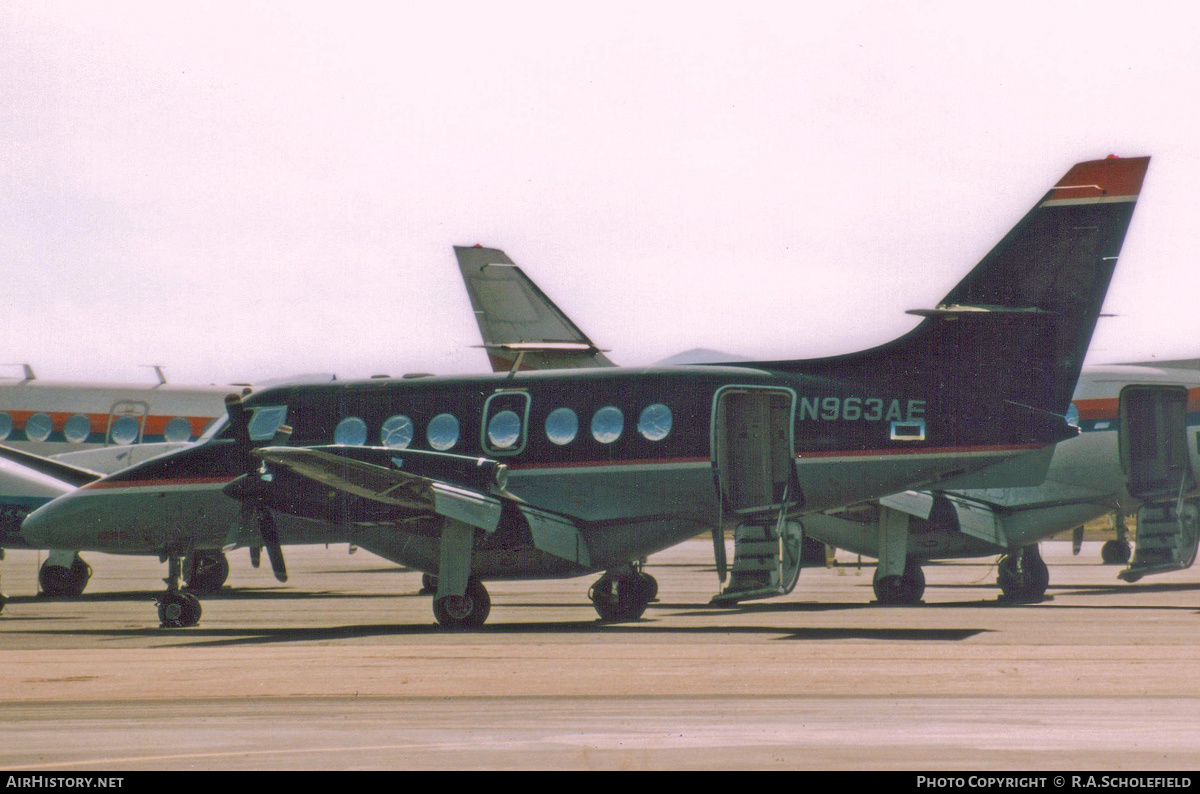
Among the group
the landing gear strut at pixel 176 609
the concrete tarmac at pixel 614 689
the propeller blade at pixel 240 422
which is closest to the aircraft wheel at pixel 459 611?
the concrete tarmac at pixel 614 689

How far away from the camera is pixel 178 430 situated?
4147cm

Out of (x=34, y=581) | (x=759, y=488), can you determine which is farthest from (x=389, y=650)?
(x=34, y=581)

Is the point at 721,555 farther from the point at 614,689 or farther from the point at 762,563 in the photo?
the point at 614,689

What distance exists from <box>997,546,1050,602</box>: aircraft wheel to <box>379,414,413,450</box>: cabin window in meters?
13.0

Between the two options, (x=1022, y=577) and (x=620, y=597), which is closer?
(x=620, y=597)

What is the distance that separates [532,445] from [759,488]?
155 inches

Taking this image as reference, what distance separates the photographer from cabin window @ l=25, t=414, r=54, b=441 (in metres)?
41.8

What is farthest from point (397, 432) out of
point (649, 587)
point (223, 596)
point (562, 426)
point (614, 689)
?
point (614, 689)

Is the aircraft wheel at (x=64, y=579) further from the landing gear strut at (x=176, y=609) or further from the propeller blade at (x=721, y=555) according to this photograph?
the propeller blade at (x=721, y=555)

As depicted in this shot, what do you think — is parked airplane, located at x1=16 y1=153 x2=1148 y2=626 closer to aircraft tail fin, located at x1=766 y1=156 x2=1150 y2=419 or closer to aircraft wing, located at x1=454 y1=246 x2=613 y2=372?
aircraft tail fin, located at x1=766 y1=156 x2=1150 y2=419

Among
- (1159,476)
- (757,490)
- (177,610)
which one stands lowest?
(177,610)

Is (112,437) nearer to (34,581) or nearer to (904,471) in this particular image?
(34,581)

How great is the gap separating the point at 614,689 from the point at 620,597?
1008 centimetres

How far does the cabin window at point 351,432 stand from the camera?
25453mm
